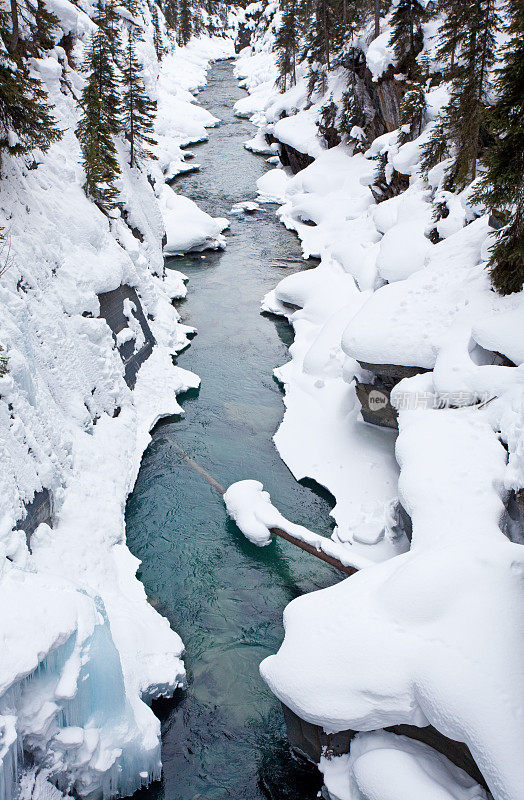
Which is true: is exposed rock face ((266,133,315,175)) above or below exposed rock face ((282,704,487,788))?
above

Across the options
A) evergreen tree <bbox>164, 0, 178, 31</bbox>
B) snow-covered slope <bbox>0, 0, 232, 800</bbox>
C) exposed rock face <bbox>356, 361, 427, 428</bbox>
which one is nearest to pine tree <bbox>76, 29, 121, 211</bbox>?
snow-covered slope <bbox>0, 0, 232, 800</bbox>

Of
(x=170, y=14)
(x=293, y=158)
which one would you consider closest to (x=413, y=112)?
(x=293, y=158)

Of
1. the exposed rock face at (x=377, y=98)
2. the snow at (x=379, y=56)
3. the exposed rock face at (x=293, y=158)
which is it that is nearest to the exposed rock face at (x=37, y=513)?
the exposed rock face at (x=377, y=98)

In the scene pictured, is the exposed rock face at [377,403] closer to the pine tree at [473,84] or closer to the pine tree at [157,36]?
the pine tree at [473,84]

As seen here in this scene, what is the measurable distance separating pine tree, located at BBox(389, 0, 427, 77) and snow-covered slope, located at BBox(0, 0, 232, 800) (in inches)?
569

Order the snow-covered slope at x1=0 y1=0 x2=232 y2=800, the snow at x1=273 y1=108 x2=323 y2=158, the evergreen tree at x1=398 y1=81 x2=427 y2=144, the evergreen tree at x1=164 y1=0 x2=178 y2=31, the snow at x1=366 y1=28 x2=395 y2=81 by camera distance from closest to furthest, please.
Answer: the snow-covered slope at x1=0 y1=0 x2=232 y2=800 < the evergreen tree at x1=398 y1=81 x2=427 y2=144 < the snow at x1=366 y1=28 x2=395 y2=81 < the snow at x1=273 y1=108 x2=323 y2=158 < the evergreen tree at x1=164 y1=0 x2=178 y2=31

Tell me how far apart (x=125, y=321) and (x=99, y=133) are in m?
6.35

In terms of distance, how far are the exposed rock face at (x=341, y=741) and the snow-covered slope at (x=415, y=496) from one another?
137mm

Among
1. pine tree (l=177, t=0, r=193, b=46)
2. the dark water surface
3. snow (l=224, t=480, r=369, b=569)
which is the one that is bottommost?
the dark water surface

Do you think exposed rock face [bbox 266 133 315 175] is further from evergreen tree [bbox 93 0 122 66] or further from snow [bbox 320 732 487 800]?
snow [bbox 320 732 487 800]

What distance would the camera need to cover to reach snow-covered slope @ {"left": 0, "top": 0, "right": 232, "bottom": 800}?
785cm

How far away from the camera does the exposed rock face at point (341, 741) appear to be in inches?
290

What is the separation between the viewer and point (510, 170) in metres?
13.0

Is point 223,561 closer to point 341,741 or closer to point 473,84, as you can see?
point 341,741
